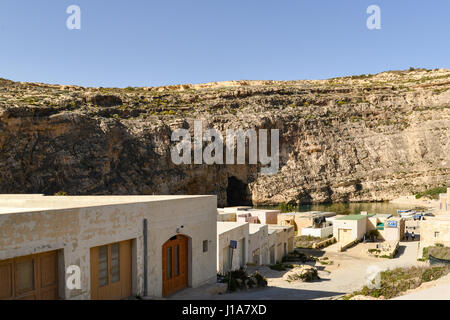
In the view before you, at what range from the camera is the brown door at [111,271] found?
10.1 meters

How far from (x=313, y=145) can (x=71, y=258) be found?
6729cm

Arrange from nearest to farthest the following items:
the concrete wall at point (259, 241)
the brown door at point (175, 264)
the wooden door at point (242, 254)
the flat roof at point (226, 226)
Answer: the brown door at point (175, 264), the flat roof at point (226, 226), the wooden door at point (242, 254), the concrete wall at point (259, 241)

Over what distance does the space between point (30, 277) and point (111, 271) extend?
2.21m

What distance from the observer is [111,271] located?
34.9ft

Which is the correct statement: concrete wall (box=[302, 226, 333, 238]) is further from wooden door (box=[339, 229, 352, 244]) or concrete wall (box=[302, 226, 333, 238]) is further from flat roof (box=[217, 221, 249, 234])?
flat roof (box=[217, 221, 249, 234])

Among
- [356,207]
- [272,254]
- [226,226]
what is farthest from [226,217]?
[356,207]

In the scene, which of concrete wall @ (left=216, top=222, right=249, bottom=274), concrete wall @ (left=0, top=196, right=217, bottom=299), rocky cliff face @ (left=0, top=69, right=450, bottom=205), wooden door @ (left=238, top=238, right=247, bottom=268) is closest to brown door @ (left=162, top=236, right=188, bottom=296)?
concrete wall @ (left=0, top=196, right=217, bottom=299)

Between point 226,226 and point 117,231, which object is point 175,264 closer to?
point 117,231

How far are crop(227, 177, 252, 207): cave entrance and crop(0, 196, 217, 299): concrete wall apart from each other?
58.1 metres

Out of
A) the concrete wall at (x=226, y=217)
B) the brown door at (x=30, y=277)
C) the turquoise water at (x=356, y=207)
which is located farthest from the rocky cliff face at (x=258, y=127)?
the brown door at (x=30, y=277)

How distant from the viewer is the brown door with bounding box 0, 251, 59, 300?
27.2ft

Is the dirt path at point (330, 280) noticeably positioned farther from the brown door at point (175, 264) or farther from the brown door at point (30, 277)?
the brown door at point (30, 277)

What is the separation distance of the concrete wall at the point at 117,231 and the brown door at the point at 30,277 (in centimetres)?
26

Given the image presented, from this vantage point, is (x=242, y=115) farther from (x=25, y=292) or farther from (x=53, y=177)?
(x=25, y=292)
